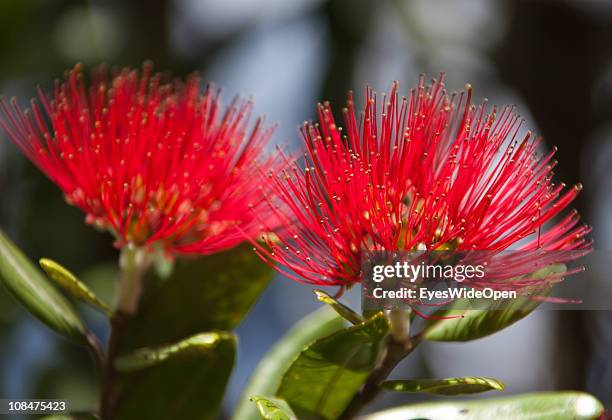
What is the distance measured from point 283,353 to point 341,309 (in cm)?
31

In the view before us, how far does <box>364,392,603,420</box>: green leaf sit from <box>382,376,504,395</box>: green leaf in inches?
3.6

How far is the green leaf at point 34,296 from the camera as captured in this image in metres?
1.12

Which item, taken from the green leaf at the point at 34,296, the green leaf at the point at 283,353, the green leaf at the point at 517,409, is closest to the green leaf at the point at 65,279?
the green leaf at the point at 34,296

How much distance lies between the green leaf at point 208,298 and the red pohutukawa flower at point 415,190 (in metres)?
0.20

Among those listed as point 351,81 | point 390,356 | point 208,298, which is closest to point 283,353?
point 208,298

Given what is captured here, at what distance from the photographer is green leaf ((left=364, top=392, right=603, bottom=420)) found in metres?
1.00

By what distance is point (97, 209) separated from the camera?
3.97 ft

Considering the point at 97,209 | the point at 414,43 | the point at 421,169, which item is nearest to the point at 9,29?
the point at 414,43

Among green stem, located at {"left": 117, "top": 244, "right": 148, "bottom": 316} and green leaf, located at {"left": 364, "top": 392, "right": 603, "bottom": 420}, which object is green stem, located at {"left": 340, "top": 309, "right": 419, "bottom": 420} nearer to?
green leaf, located at {"left": 364, "top": 392, "right": 603, "bottom": 420}

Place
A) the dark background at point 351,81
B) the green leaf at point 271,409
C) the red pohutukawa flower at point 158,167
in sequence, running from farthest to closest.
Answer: the dark background at point 351,81
the red pohutukawa flower at point 158,167
the green leaf at point 271,409

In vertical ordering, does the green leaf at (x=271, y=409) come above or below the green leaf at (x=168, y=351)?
below

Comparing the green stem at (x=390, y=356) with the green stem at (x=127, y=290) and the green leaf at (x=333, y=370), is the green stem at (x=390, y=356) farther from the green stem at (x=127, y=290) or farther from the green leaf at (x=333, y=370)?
the green stem at (x=127, y=290)

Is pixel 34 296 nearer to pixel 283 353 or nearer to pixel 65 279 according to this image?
pixel 65 279

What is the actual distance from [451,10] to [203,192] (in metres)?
1.64
